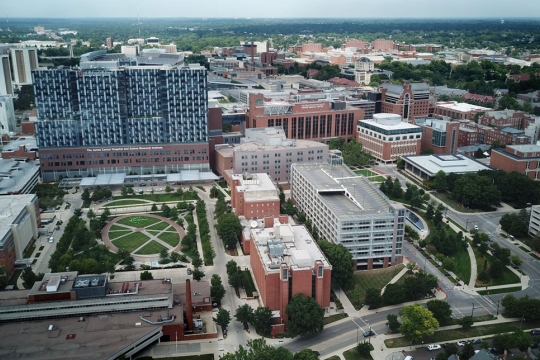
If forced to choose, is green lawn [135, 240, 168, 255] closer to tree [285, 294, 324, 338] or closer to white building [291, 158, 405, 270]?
white building [291, 158, 405, 270]

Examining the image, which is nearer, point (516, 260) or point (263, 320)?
point (263, 320)

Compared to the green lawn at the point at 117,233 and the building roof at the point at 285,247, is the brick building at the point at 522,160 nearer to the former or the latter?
the building roof at the point at 285,247

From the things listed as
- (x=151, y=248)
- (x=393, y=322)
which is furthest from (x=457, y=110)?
(x=393, y=322)

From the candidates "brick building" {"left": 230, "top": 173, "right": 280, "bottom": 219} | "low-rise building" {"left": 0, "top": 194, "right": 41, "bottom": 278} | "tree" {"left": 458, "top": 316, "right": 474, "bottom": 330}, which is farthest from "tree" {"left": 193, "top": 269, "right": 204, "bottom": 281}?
"tree" {"left": 458, "top": 316, "right": 474, "bottom": 330}

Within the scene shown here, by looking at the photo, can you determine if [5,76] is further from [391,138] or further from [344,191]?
[344,191]

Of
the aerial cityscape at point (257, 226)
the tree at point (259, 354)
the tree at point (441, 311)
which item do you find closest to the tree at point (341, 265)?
the aerial cityscape at point (257, 226)

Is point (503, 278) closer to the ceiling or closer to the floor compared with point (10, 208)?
closer to the floor

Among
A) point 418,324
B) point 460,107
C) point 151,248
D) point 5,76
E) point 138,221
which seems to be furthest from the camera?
point 5,76
